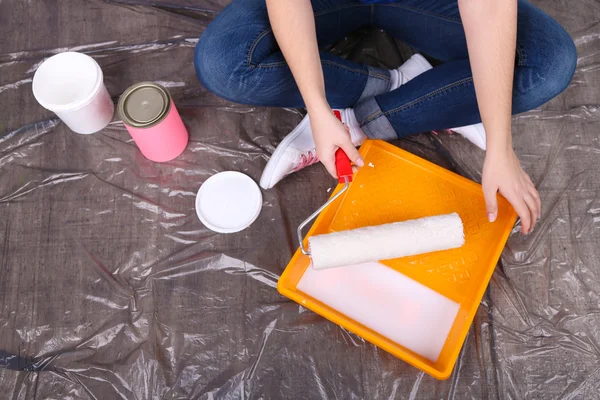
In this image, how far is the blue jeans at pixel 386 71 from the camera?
Result: 910 mm

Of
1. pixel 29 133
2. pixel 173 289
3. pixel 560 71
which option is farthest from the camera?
pixel 29 133

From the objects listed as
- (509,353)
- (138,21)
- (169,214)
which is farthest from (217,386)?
(138,21)

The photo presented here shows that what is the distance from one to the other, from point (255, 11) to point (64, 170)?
1.87ft

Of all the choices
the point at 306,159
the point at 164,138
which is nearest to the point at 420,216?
the point at 306,159

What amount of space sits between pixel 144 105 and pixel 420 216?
0.62 m

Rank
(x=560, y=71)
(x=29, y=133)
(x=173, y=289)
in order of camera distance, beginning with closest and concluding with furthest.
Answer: (x=560, y=71)
(x=173, y=289)
(x=29, y=133)

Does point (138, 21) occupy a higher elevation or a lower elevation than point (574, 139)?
higher

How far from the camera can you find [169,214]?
1.07 metres

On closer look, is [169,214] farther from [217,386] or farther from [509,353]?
[509,353]

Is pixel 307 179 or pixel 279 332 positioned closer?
pixel 279 332

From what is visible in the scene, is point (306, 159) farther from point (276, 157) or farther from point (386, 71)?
point (386, 71)

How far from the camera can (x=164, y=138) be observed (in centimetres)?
102

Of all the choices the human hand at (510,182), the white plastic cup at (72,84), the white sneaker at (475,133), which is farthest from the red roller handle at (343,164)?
the white plastic cup at (72,84)

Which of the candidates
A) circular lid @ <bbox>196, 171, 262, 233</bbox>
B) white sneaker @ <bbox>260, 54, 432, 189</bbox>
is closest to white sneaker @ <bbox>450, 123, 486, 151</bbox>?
white sneaker @ <bbox>260, 54, 432, 189</bbox>
